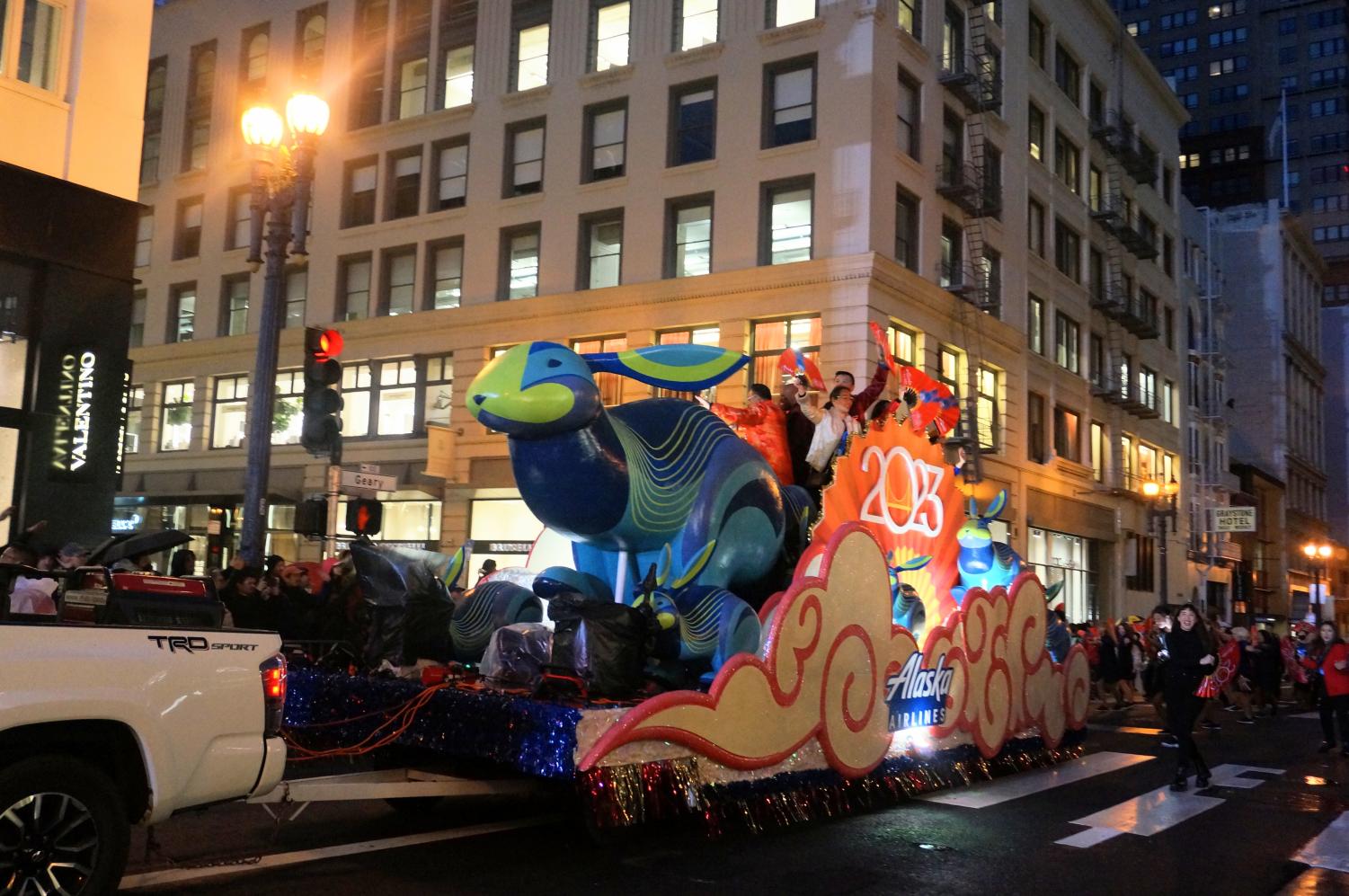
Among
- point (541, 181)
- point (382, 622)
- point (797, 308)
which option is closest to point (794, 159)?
point (797, 308)

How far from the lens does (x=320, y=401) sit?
10945 mm

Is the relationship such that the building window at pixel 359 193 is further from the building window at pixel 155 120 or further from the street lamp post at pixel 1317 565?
Result: the street lamp post at pixel 1317 565

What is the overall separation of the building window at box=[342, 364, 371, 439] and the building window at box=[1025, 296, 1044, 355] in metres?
17.5

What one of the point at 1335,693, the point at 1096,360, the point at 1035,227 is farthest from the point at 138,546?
the point at 1096,360

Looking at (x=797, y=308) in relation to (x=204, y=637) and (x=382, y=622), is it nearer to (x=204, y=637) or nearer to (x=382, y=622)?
(x=382, y=622)

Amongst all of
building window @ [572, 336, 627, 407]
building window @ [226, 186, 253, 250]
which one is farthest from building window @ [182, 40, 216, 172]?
building window @ [572, 336, 627, 407]

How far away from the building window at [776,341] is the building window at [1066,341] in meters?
11.8

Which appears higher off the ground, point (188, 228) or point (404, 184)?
point (404, 184)

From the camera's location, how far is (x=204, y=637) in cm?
514

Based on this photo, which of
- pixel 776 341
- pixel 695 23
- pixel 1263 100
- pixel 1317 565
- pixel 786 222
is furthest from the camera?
pixel 1263 100

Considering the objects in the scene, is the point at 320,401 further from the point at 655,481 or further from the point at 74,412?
the point at 74,412

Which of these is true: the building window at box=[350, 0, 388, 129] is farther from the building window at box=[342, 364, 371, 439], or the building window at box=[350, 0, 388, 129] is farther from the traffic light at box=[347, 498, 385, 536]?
the traffic light at box=[347, 498, 385, 536]

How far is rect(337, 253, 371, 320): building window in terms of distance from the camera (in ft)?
104

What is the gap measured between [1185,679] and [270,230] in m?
10.1
